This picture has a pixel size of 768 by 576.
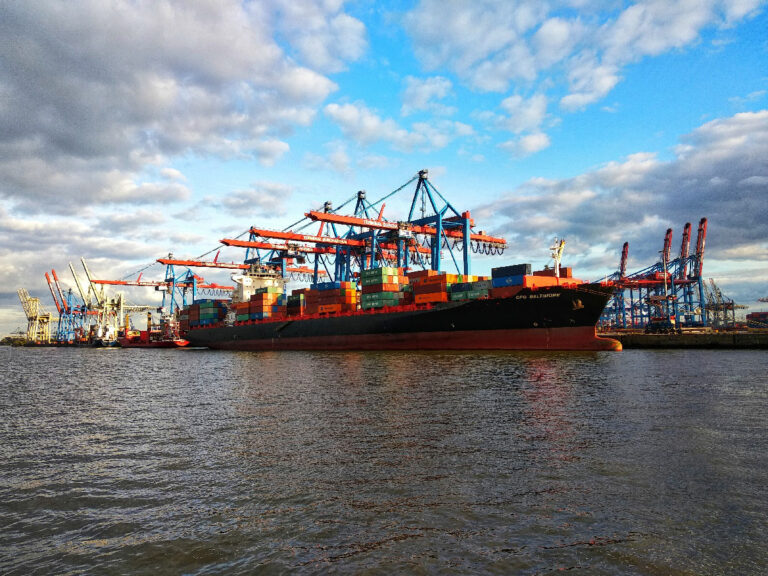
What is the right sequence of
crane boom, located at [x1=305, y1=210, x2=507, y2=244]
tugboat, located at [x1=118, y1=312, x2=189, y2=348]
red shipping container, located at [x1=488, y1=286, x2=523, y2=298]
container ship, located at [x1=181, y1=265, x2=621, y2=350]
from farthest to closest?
tugboat, located at [x1=118, y1=312, x2=189, y2=348], crane boom, located at [x1=305, y1=210, x2=507, y2=244], red shipping container, located at [x1=488, y1=286, x2=523, y2=298], container ship, located at [x1=181, y1=265, x2=621, y2=350]

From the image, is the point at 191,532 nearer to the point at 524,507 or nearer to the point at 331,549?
the point at 331,549

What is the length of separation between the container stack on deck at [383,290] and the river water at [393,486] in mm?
35071

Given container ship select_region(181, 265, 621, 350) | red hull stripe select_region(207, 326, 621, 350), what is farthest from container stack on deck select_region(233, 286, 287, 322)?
red hull stripe select_region(207, 326, 621, 350)

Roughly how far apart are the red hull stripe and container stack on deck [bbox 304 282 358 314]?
14.5 feet

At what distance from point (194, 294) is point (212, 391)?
9037cm

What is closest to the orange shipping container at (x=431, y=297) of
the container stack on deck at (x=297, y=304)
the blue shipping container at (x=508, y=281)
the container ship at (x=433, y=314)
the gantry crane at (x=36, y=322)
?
the container ship at (x=433, y=314)

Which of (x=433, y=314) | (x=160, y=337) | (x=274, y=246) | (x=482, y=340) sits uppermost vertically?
(x=274, y=246)

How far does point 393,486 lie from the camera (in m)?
8.15

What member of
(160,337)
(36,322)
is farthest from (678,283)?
(36,322)

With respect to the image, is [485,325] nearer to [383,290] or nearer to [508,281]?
[508,281]

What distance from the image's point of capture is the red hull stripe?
4106 cm

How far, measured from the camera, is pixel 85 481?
8.84 m

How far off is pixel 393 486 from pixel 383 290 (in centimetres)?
4469

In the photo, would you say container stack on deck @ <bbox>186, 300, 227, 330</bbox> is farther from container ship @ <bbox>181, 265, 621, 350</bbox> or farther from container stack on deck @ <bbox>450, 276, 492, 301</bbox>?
container stack on deck @ <bbox>450, 276, 492, 301</bbox>
